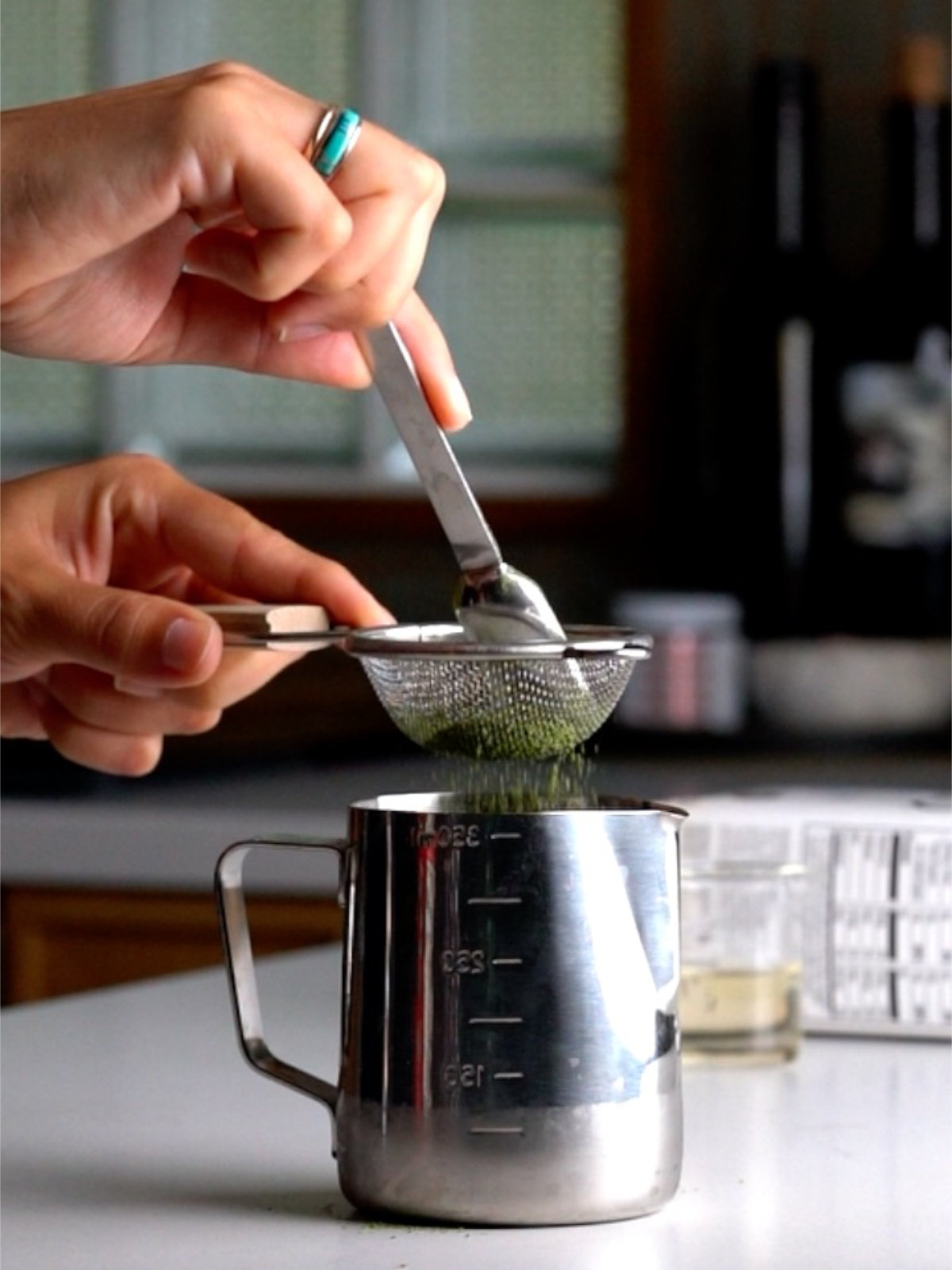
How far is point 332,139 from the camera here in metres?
0.82

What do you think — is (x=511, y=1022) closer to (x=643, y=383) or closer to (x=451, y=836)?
(x=451, y=836)

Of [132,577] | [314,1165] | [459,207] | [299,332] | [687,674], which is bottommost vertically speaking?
[314,1165]

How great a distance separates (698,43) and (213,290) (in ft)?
5.46

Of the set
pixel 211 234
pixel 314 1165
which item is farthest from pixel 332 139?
pixel 314 1165

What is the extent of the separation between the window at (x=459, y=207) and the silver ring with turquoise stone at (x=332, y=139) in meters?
1.72

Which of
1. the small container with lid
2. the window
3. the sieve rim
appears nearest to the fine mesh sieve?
the sieve rim

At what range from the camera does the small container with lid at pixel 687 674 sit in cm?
236

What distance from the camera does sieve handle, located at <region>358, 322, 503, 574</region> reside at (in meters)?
0.87

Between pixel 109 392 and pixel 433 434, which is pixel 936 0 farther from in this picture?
pixel 433 434

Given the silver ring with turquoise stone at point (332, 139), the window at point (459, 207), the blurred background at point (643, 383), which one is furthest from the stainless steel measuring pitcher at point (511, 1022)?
the window at point (459, 207)

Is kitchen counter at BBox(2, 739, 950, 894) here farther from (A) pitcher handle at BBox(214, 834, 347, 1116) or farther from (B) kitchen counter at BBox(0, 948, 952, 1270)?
(A) pitcher handle at BBox(214, 834, 347, 1116)

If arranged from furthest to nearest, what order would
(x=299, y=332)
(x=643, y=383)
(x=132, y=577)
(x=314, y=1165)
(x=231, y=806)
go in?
(x=643, y=383) < (x=231, y=806) < (x=132, y=577) < (x=299, y=332) < (x=314, y=1165)

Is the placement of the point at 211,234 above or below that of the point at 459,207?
below

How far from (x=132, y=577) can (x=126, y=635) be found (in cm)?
21
